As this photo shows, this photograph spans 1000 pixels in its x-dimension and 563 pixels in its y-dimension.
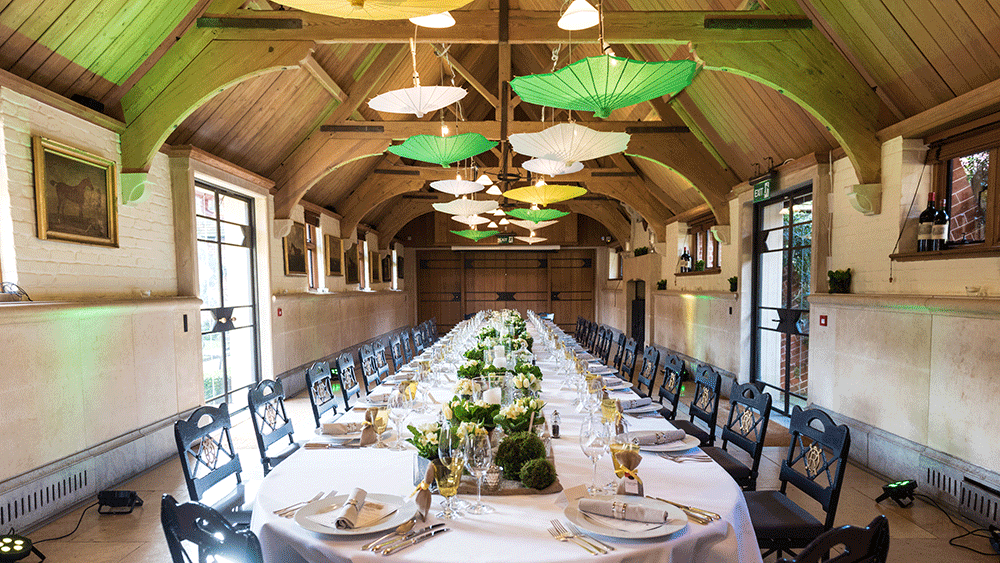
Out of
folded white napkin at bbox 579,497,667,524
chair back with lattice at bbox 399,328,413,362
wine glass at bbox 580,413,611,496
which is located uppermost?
wine glass at bbox 580,413,611,496

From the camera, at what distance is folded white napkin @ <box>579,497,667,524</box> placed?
5.82ft

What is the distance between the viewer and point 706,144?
738 centimetres

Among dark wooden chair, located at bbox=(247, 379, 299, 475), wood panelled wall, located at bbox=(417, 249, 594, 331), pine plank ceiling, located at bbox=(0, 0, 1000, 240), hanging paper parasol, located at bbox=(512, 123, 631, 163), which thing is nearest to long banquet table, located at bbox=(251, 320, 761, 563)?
dark wooden chair, located at bbox=(247, 379, 299, 475)

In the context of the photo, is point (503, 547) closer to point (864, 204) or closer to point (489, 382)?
point (489, 382)

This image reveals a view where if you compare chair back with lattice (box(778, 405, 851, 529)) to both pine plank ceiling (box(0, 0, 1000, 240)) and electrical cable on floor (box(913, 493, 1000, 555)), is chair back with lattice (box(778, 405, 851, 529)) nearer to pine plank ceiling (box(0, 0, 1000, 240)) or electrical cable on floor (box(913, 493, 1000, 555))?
electrical cable on floor (box(913, 493, 1000, 555))

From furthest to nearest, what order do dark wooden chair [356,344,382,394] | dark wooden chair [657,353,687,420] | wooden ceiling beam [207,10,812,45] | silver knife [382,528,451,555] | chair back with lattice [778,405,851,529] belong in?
1. dark wooden chair [356,344,382,394]
2. wooden ceiling beam [207,10,812,45]
3. dark wooden chair [657,353,687,420]
4. chair back with lattice [778,405,851,529]
5. silver knife [382,528,451,555]

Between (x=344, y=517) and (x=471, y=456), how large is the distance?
0.47m

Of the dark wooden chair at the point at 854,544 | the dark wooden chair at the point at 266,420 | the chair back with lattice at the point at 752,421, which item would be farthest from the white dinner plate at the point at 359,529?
the chair back with lattice at the point at 752,421

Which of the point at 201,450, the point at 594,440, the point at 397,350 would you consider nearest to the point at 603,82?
the point at 594,440

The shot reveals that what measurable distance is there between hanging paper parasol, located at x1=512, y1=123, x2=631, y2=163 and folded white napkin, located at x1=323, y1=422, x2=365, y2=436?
8.99 feet

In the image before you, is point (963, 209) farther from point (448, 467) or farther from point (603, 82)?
point (448, 467)

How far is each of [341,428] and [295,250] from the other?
21.6 feet

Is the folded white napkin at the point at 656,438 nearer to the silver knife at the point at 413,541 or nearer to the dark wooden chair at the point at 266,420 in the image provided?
the silver knife at the point at 413,541

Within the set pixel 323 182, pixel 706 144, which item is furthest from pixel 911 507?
pixel 323 182
